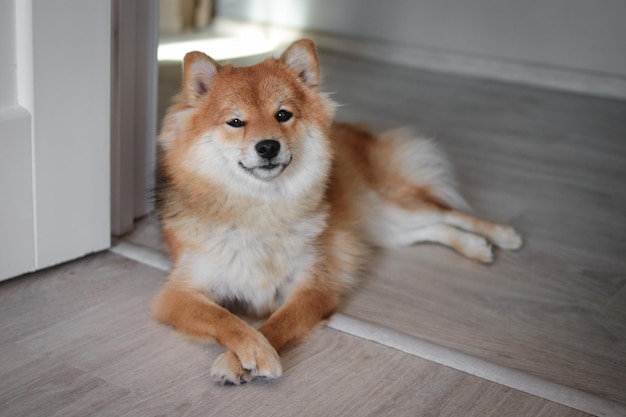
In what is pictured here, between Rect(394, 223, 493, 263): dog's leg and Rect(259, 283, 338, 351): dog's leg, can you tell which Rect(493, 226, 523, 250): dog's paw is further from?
Rect(259, 283, 338, 351): dog's leg

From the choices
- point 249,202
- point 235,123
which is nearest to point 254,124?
point 235,123

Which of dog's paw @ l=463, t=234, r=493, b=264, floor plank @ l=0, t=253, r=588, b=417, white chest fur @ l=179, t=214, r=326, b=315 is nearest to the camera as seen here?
floor plank @ l=0, t=253, r=588, b=417

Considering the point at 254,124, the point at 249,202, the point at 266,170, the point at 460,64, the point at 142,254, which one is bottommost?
the point at 142,254

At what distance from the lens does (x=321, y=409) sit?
1599mm

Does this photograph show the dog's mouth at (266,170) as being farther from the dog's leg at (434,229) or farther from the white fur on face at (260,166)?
the dog's leg at (434,229)

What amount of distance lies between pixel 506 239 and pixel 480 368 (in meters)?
0.83

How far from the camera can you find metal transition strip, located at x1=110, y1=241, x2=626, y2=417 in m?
1.68

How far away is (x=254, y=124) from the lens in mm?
1841

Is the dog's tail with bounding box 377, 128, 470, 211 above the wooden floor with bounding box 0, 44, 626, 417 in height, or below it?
above

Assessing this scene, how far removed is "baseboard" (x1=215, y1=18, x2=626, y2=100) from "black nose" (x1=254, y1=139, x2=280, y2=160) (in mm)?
3512

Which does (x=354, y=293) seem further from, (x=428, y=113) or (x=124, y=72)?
(x=428, y=113)

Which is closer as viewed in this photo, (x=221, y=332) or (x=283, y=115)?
(x=221, y=332)

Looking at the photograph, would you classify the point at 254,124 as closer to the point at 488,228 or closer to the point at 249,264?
the point at 249,264

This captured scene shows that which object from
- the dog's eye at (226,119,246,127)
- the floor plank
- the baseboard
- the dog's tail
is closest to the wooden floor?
the floor plank
